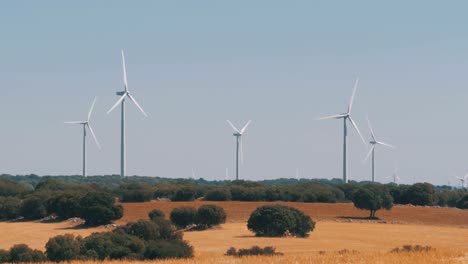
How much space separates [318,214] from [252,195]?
22.4 m

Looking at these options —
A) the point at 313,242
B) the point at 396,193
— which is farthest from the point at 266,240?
the point at 396,193

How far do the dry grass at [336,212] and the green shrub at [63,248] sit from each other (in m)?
49.6

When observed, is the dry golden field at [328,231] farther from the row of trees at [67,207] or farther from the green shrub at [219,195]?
the green shrub at [219,195]

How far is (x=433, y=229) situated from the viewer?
4503 inches

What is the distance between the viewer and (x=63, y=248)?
2645 inches

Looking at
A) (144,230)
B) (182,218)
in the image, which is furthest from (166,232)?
(182,218)

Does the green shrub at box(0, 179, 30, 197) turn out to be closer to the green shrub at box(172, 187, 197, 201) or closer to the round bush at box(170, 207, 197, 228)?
the green shrub at box(172, 187, 197, 201)

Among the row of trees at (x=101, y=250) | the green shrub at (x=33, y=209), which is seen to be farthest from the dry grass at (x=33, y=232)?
the row of trees at (x=101, y=250)

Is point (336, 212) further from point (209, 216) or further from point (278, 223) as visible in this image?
point (278, 223)

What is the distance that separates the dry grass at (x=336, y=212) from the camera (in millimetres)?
124688

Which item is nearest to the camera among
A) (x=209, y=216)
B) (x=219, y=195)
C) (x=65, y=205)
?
(x=209, y=216)

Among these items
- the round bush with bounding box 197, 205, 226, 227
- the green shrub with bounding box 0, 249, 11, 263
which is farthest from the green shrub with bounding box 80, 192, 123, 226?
the green shrub with bounding box 0, 249, 11, 263

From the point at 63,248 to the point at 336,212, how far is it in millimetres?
71213

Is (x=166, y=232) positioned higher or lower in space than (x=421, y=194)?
lower
